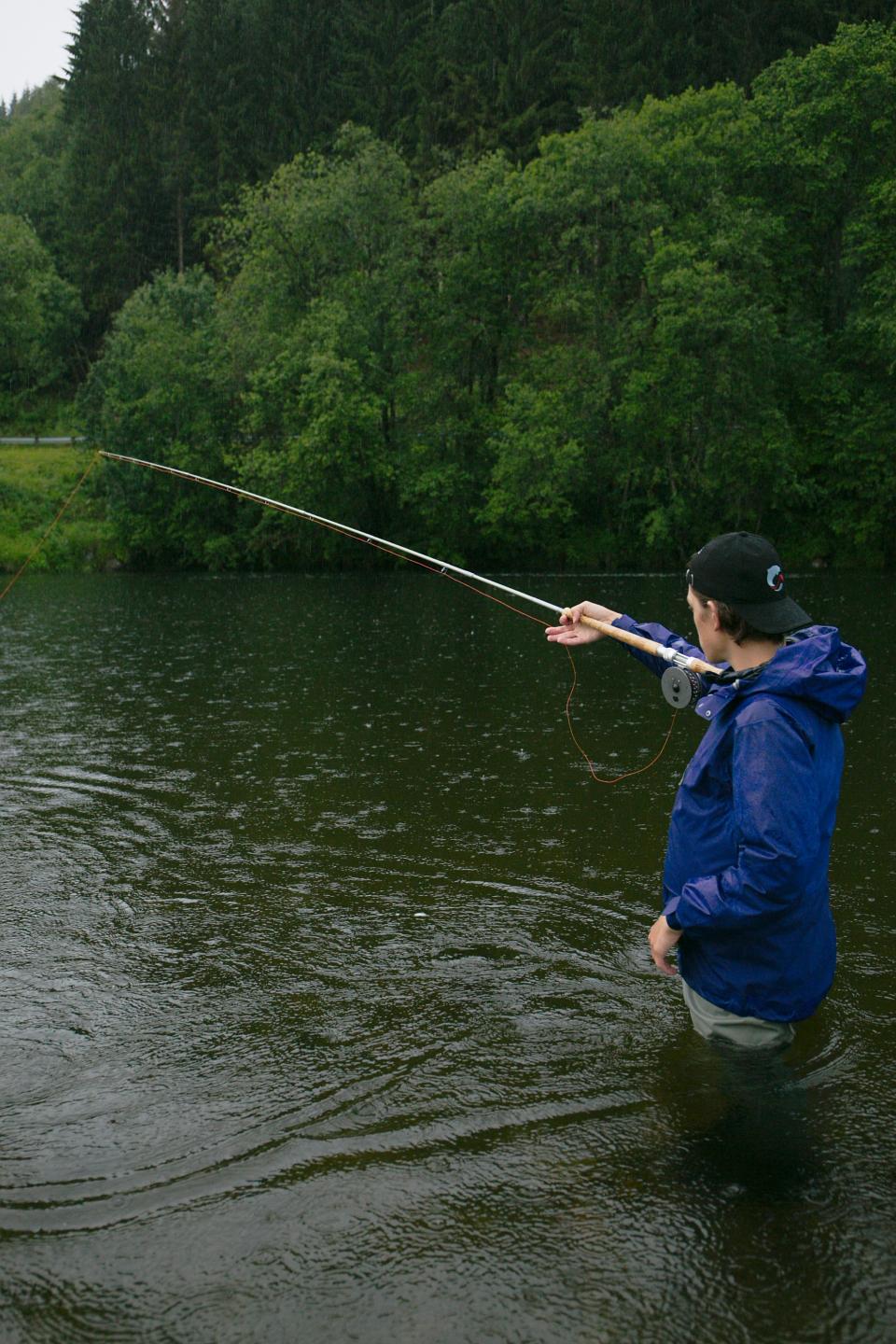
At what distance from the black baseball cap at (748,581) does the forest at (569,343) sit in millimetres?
36542

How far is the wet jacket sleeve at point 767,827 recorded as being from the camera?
4180 mm

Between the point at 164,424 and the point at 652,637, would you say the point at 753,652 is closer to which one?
the point at 652,637

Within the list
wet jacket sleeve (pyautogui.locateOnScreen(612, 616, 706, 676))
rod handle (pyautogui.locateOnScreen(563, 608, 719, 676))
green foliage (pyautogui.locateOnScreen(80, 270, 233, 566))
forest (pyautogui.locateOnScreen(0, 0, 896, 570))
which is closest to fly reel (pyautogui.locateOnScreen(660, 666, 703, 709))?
rod handle (pyautogui.locateOnScreen(563, 608, 719, 676))

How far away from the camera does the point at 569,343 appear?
148ft

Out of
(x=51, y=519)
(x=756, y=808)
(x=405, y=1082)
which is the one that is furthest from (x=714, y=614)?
(x=51, y=519)

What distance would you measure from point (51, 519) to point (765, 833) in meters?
46.4

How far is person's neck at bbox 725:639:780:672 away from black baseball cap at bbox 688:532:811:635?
0.26ft

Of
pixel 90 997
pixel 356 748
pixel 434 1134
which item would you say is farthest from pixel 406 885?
pixel 356 748

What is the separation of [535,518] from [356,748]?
31.5 meters

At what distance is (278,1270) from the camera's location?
3832 mm

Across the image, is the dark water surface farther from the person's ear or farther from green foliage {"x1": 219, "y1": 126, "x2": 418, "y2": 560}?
green foliage {"x1": 219, "y1": 126, "x2": 418, "y2": 560}

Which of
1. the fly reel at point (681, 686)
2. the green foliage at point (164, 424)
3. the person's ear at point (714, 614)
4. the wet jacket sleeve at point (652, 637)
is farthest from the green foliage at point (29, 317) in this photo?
the person's ear at point (714, 614)

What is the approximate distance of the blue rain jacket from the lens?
13.8 feet

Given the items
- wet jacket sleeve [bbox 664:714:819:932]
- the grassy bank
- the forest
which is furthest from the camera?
the grassy bank
